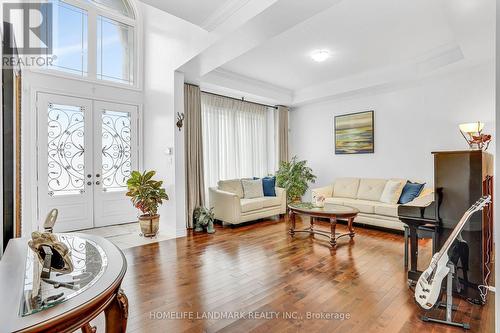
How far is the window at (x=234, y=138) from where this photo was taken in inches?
218

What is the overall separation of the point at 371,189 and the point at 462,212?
2850 millimetres

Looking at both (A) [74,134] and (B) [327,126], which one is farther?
(B) [327,126]

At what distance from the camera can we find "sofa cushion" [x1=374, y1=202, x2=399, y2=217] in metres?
4.31

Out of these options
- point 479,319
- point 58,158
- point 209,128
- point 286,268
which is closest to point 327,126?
point 209,128

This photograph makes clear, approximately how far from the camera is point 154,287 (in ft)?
8.27

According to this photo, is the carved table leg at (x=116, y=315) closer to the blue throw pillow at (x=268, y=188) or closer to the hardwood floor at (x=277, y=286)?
the hardwood floor at (x=277, y=286)

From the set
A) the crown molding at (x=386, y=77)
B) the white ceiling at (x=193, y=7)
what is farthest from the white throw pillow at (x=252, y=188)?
the white ceiling at (x=193, y=7)

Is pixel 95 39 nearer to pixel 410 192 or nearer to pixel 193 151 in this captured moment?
pixel 193 151

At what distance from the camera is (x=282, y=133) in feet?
22.1

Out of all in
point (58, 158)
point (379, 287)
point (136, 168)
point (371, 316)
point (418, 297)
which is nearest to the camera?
point (418, 297)

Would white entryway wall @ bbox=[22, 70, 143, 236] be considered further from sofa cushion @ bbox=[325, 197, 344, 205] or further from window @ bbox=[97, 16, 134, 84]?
sofa cushion @ bbox=[325, 197, 344, 205]

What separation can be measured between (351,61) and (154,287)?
4569 mm

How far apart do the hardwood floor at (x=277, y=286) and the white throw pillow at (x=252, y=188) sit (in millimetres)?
1572

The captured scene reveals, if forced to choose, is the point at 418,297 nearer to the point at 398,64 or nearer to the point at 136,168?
the point at 398,64
